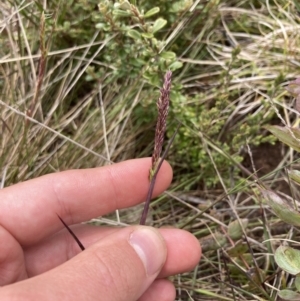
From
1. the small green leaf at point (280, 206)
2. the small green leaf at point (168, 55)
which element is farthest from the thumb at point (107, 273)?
the small green leaf at point (168, 55)

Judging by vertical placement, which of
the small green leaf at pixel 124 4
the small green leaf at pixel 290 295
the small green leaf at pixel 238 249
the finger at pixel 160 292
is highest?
the small green leaf at pixel 124 4

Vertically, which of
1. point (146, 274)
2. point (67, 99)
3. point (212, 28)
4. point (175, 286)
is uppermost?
point (212, 28)

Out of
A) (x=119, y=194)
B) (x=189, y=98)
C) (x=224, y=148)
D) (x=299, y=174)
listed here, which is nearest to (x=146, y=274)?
(x=119, y=194)

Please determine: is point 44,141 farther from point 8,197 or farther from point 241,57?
point 241,57

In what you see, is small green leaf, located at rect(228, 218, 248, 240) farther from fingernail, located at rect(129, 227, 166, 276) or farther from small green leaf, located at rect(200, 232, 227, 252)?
fingernail, located at rect(129, 227, 166, 276)

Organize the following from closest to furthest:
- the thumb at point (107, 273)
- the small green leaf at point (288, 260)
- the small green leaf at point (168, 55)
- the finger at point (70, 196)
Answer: the thumb at point (107, 273) < the small green leaf at point (288, 260) < the finger at point (70, 196) < the small green leaf at point (168, 55)

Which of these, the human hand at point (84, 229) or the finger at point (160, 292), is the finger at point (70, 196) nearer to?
the human hand at point (84, 229)
